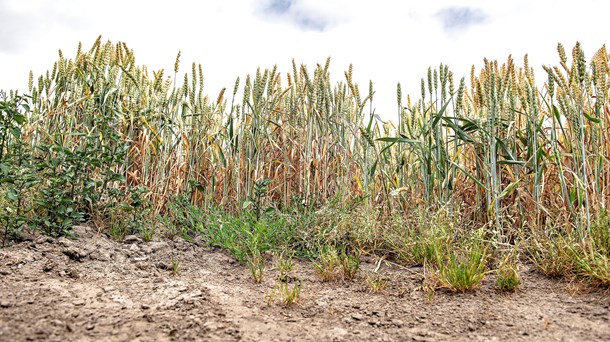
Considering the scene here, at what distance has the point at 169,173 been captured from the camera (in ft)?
10.7

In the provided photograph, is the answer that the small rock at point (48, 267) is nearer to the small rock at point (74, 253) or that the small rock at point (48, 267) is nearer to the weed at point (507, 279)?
the small rock at point (74, 253)

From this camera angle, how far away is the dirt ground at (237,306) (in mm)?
1604

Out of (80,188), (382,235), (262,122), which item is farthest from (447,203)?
(80,188)

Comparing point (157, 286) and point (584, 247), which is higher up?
point (584, 247)

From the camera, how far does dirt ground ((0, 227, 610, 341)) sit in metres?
1.60

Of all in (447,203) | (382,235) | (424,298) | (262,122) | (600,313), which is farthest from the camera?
Answer: (262,122)

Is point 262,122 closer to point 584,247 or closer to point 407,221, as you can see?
point 407,221

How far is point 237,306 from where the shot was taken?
1885mm

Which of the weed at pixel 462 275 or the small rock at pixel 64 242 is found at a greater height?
the small rock at pixel 64 242

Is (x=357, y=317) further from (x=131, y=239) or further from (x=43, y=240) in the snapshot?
(x=43, y=240)

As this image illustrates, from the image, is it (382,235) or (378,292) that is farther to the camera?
(382,235)

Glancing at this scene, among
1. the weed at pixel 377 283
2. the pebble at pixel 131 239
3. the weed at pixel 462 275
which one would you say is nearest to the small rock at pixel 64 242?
the pebble at pixel 131 239

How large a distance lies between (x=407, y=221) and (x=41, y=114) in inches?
106

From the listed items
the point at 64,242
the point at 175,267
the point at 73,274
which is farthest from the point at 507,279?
the point at 64,242
